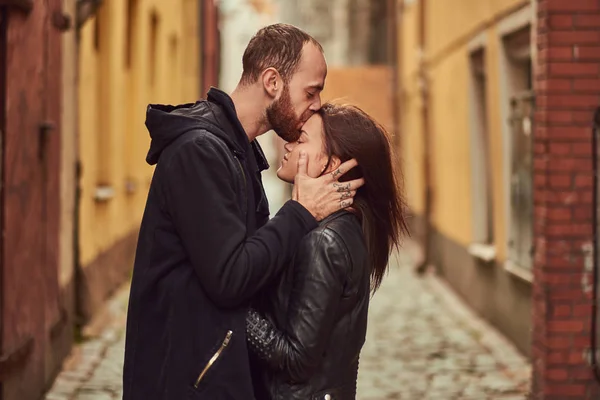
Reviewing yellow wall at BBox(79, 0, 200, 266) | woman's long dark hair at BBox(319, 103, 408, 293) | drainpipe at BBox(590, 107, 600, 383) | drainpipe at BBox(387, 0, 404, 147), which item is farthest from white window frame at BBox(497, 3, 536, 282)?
drainpipe at BBox(387, 0, 404, 147)

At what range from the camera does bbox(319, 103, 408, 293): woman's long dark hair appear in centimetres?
312

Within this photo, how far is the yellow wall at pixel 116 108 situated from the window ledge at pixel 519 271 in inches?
140

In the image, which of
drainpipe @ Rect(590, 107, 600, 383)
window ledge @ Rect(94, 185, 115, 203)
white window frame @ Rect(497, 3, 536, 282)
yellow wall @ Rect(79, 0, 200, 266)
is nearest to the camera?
drainpipe @ Rect(590, 107, 600, 383)

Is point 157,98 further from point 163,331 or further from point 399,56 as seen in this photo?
point 163,331

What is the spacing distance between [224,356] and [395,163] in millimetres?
722

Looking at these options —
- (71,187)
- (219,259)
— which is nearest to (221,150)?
(219,259)

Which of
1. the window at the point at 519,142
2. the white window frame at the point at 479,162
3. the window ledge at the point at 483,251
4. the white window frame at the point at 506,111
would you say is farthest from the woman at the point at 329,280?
the white window frame at the point at 479,162

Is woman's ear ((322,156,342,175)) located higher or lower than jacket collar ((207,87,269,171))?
lower

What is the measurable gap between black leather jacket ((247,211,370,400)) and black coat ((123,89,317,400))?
6cm

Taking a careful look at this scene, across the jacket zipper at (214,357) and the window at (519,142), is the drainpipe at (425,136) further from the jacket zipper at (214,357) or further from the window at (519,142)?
the jacket zipper at (214,357)

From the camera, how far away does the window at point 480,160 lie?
12.2 m

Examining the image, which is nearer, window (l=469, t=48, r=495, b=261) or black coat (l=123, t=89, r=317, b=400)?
black coat (l=123, t=89, r=317, b=400)

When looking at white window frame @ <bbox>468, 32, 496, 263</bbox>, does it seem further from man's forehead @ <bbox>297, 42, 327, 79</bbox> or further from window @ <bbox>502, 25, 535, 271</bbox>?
man's forehead @ <bbox>297, 42, 327, 79</bbox>

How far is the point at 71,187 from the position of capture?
9.12 m
